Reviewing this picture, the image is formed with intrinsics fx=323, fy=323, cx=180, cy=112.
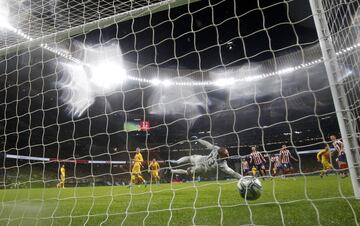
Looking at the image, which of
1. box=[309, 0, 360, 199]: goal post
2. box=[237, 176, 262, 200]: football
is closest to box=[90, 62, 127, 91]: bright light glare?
box=[237, 176, 262, 200]: football

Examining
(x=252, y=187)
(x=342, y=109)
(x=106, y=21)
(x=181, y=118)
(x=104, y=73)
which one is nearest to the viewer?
(x=342, y=109)

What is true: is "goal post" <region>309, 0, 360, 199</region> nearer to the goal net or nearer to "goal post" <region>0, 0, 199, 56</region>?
the goal net

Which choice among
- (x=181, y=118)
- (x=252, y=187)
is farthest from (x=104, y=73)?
(x=252, y=187)

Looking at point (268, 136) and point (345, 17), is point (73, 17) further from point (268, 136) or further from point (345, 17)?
point (268, 136)

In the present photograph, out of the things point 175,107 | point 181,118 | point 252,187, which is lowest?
point 175,107

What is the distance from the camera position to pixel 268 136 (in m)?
21.8

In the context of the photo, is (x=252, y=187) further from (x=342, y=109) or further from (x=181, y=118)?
(x=181, y=118)

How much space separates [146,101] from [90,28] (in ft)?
72.3

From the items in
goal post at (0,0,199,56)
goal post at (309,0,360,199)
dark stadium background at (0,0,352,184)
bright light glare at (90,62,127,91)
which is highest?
goal post at (0,0,199,56)

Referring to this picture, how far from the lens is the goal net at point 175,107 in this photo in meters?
3.43

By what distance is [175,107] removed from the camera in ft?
91.6

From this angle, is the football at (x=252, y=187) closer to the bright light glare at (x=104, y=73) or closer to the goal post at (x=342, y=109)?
the goal post at (x=342, y=109)

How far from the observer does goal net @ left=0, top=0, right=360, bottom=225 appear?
3432 mm

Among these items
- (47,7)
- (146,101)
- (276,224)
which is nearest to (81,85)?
(146,101)
